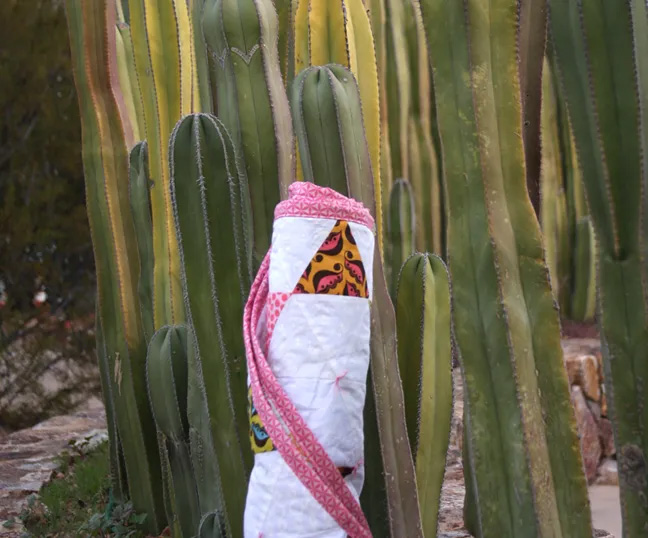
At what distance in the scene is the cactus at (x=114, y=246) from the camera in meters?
3.39

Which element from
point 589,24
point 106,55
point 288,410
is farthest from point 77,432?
point 589,24

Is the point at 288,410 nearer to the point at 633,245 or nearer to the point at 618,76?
the point at 633,245

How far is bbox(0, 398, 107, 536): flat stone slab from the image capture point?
14.6 feet

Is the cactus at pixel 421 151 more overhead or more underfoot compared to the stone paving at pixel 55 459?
more overhead

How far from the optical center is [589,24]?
191 cm

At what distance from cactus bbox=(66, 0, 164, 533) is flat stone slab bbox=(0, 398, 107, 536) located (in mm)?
820

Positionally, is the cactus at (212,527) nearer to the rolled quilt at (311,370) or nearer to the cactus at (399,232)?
the rolled quilt at (311,370)

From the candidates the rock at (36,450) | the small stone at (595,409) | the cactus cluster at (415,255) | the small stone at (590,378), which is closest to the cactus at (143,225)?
the cactus cluster at (415,255)

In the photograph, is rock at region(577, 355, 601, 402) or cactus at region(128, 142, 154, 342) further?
rock at region(577, 355, 601, 402)

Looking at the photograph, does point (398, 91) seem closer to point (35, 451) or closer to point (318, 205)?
point (35, 451)

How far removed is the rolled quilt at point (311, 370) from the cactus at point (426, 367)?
523 millimetres

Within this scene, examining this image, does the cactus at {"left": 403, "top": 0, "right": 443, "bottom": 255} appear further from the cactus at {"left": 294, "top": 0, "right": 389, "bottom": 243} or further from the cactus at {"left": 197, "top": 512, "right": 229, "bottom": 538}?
the cactus at {"left": 197, "top": 512, "right": 229, "bottom": 538}

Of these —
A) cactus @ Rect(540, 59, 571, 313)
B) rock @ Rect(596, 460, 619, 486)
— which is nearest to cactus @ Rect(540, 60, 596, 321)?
cactus @ Rect(540, 59, 571, 313)

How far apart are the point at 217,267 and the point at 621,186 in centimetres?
97
